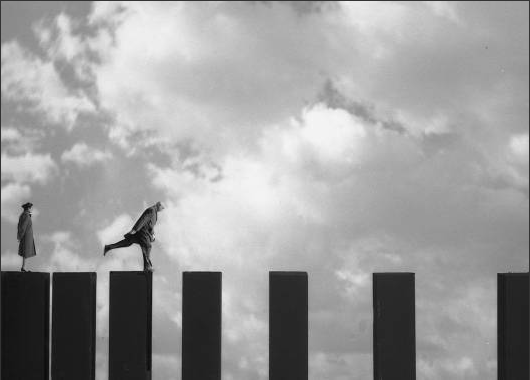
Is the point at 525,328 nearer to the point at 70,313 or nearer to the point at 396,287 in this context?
the point at 396,287

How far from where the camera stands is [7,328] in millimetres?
18328

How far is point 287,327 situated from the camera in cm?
1756

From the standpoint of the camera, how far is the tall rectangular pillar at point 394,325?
58.1 ft

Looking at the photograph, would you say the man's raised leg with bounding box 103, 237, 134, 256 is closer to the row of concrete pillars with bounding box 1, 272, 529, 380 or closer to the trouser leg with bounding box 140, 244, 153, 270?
the trouser leg with bounding box 140, 244, 153, 270

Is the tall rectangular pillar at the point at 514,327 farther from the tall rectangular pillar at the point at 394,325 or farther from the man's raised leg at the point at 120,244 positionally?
the man's raised leg at the point at 120,244

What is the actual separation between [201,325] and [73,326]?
8.89 ft

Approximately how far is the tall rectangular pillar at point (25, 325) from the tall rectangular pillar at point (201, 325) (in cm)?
301

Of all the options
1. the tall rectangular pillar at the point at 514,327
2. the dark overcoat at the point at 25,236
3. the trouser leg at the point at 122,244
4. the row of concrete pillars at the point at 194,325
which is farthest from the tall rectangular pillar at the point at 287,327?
the dark overcoat at the point at 25,236

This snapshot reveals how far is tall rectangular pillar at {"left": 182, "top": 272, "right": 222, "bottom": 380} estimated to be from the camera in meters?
17.6

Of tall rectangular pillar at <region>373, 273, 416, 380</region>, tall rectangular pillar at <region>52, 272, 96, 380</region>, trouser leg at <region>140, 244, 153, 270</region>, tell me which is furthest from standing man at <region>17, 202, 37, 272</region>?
tall rectangular pillar at <region>373, 273, 416, 380</region>

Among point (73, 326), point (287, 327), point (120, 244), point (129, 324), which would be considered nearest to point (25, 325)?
point (73, 326)

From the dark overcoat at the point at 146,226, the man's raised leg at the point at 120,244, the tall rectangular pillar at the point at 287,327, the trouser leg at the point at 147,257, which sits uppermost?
the dark overcoat at the point at 146,226

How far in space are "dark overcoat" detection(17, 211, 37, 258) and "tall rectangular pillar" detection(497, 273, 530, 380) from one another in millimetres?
10165

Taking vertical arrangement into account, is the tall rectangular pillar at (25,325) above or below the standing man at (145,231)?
below
